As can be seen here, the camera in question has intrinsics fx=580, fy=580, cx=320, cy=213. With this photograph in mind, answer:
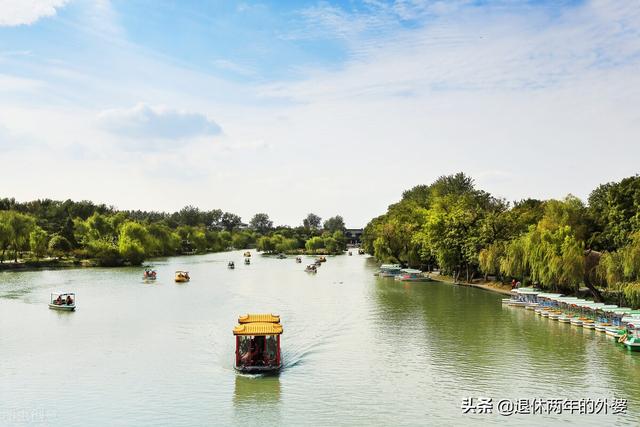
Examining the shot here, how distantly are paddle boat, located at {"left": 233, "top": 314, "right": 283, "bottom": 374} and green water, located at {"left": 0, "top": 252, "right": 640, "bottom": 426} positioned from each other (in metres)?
0.62

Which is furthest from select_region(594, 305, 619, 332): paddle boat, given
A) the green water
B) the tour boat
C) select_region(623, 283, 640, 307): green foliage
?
select_region(623, 283, 640, 307): green foliage

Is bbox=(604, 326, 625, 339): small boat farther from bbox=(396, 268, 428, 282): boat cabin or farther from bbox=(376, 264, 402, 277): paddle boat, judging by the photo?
bbox=(376, 264, 402, 277): paddle boat

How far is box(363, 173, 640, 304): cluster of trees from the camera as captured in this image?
142 ft

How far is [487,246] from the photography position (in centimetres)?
6388

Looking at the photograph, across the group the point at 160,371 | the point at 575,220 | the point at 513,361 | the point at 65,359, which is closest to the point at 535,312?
the point at 575,220

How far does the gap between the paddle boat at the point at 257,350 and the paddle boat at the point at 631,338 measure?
19177 millimetres

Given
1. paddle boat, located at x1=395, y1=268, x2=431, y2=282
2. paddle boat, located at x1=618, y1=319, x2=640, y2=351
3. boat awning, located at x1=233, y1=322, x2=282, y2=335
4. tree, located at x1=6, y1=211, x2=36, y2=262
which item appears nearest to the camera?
boat awning, located at x1=233, y1=322, x2=282, y2=335

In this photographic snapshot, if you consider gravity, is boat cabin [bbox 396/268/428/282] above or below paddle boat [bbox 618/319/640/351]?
above

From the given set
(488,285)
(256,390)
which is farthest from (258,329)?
(488,285)

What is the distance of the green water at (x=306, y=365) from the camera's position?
74.2 feet

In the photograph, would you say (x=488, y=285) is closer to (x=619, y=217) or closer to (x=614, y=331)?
(x=619, y=217)

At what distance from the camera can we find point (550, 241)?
50219 mm

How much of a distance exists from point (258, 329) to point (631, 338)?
20.4 meters

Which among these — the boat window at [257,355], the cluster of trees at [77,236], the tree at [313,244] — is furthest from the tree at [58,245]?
the boat window at [257,355]
